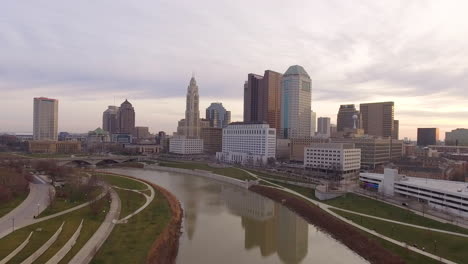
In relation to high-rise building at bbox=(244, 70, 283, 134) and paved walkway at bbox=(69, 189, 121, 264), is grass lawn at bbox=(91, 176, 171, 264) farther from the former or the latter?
high-rise building at bbox=(244, 70, 283, 134)

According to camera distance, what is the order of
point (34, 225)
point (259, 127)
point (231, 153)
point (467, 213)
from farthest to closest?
point (231, 153) < point (259, 127) < point (467, 213) < point (34, 225)

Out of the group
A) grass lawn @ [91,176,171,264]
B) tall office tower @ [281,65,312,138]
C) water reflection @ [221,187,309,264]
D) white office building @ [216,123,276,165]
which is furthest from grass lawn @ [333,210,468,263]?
tall office tower @ [281,65,312,138]

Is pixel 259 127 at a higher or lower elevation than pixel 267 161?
higher

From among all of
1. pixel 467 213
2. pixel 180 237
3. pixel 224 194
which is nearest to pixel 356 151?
pixel 224 194

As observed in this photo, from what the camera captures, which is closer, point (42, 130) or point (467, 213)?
point (467, 213)

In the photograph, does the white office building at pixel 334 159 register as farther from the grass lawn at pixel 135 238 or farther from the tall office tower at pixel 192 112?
the tall office tower at pixel 192 112

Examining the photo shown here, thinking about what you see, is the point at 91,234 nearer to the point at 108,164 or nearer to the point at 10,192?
the point at 10,192

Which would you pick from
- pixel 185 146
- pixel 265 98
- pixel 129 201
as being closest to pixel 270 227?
pixel 129 201
